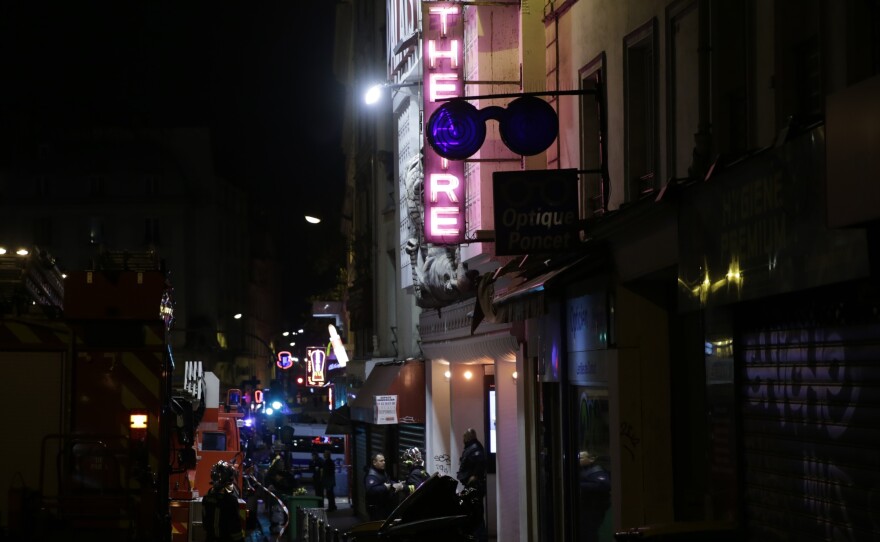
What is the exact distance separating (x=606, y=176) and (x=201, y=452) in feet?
59.1

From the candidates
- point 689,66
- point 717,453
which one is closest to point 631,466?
point 717,453

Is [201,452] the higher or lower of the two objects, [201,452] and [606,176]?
the lower

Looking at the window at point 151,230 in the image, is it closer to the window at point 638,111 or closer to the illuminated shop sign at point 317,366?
the illuminated shop sign at point 317,366

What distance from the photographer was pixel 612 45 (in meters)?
14.1

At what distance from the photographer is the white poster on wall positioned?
26.5 meters

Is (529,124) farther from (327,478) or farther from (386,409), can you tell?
(327,478)

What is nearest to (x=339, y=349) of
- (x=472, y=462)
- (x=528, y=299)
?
(x=472, y=462)

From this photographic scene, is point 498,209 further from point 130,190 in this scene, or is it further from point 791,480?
point 130,190

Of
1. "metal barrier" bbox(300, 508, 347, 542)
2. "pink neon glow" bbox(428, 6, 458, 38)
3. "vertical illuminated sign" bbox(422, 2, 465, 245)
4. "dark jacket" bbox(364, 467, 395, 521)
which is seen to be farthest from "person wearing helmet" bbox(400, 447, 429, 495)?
"pink neon glow" bbox(428, 6, 458, 38)

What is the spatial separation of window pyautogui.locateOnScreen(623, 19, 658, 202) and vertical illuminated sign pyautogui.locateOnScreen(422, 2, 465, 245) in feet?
14.8

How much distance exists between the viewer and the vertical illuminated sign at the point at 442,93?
17.8 metres

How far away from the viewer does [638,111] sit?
1357 cm

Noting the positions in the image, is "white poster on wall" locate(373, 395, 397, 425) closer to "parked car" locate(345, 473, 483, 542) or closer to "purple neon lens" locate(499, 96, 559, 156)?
"purple neon lens" locate(499, 96, 559, 156)

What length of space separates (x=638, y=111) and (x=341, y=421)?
24859 mm
